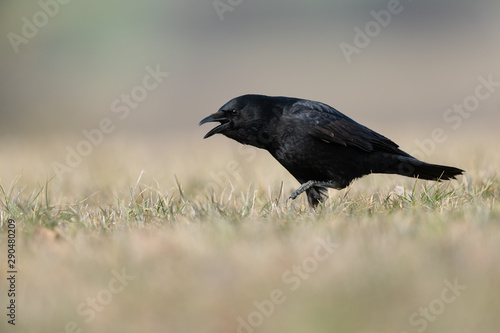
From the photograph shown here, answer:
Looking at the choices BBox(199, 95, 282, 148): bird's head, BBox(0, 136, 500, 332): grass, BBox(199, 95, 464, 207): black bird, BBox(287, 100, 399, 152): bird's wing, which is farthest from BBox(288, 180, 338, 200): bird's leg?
BBox(0, 136, 500, 332): grass

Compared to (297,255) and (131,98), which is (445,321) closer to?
(297,255)

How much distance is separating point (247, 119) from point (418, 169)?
4.76ft

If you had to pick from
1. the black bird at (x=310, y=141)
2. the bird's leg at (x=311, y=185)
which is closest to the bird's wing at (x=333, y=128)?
the black bird at (x=310, y=141)

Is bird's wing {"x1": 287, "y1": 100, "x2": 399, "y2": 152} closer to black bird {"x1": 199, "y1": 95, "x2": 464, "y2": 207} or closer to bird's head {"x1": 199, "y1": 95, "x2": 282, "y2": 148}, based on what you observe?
black bird {"x1": 199, "y1": 95, "x2": 464, "y2": 207}

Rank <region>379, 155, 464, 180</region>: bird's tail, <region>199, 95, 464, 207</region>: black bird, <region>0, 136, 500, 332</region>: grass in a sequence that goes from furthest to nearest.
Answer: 1. <region>379, 155, 464, 180</region>: bird's tail
2. <region>199, 95, 464, 207</region>: black bird
3. <region>0, 136, 500, 332</region>: grass

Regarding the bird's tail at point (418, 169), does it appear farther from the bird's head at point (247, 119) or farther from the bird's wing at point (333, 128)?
the bird's head at point (247, 119)

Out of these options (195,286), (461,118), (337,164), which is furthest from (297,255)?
(461,118)

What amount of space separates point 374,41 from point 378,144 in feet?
66.9

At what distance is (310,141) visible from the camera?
519 centimetres

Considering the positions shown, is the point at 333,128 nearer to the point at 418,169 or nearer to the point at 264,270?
the point at 418,169

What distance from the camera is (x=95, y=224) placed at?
14.0ft

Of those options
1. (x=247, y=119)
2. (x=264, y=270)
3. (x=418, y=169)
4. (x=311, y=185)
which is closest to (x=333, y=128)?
(x=311, y=185)

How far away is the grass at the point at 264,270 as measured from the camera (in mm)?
2559

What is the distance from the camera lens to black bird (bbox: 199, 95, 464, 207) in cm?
519
